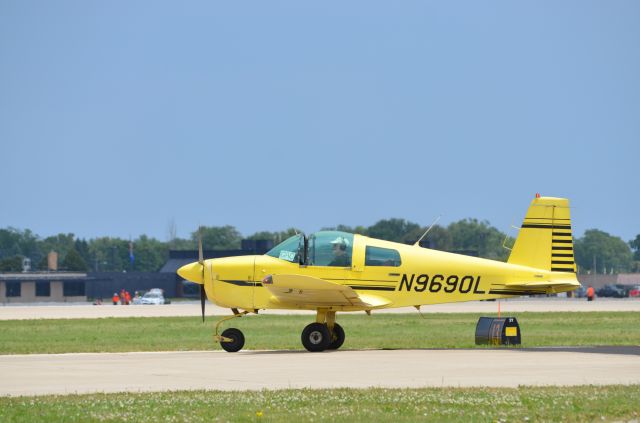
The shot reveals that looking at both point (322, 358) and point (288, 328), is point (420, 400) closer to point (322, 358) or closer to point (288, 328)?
point (322, 358)

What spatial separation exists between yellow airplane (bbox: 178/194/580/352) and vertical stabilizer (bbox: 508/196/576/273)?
2cm

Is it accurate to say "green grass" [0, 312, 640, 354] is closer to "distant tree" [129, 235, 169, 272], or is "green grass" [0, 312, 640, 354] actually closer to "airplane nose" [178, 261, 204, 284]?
"airplane nose" [178, 261, 204, 284]

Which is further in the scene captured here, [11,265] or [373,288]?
[11,265]

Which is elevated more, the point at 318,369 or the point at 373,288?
the point at 373,288

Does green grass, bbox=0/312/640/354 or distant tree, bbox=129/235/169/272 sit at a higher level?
distant tree, bbox=129/235/169/272

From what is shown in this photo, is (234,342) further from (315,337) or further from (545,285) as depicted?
(545,285)

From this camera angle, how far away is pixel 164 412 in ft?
44.7

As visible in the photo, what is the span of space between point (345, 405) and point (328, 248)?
33.1 feet

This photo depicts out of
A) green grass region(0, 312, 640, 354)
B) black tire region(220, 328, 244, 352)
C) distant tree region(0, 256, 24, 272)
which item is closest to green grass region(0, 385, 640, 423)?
black tire region(220, 328, 244, 352)

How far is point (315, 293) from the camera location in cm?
2344

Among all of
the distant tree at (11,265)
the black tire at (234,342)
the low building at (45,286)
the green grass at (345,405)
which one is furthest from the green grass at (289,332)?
the distant tree at (11,265)

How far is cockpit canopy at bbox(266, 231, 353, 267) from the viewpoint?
24.1m

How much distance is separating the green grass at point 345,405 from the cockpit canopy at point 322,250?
337 inches

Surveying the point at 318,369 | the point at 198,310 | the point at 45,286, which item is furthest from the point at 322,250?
the point at 45,286
